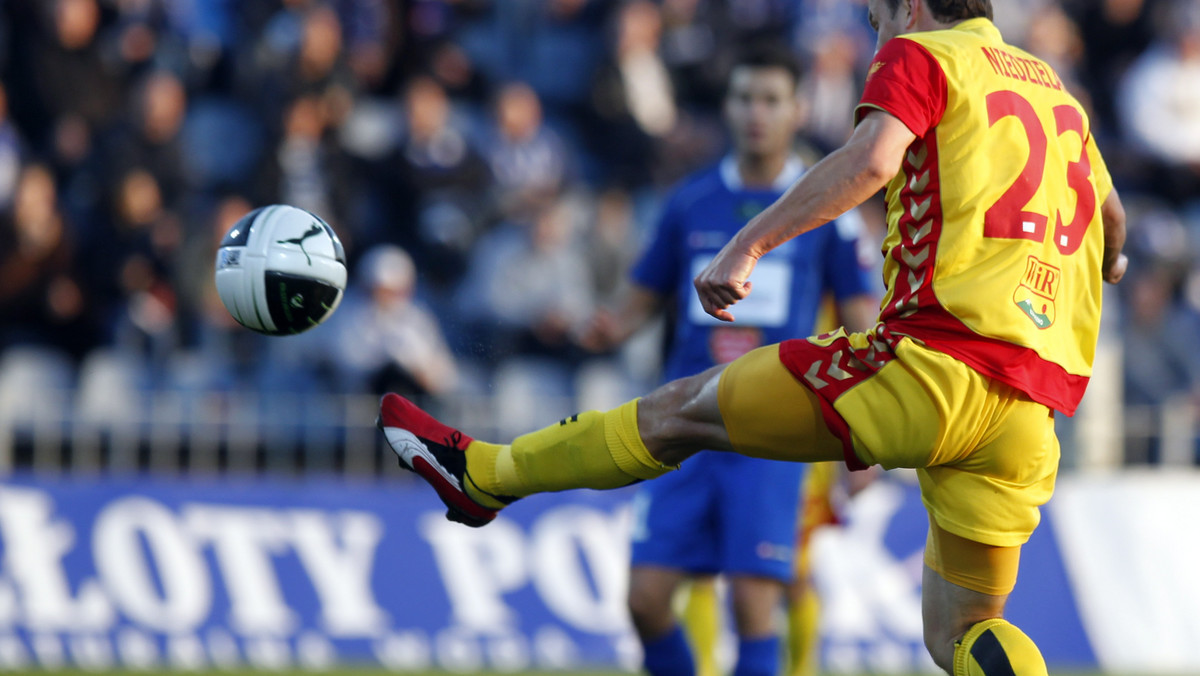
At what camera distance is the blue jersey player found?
5887 millimetres

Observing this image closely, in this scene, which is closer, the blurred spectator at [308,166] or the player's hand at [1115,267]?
the player's hand at [1115,267]

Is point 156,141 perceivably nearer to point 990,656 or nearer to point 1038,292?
point 1038,292

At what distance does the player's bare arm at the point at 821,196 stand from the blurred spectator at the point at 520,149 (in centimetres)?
702

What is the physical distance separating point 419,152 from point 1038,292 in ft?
23.8

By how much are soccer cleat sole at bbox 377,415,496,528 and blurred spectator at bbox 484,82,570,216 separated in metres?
6.44

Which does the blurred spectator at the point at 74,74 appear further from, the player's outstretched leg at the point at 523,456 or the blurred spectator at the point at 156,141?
the player's outstretched leg at the point at 523,456

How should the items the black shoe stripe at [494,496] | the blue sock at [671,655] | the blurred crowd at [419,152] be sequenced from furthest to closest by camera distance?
the blurred crowd at [419,152] → the blue sock at [671,655] → the black shoe stripe at [494,496]

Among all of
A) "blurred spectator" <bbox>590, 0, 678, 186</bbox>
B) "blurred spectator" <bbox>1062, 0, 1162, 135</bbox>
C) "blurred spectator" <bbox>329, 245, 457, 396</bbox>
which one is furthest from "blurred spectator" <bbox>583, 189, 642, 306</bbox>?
"blurred spectator" <bbox>1062, 0, 1162, 135</bbox>

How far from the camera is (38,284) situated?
31.7 ft

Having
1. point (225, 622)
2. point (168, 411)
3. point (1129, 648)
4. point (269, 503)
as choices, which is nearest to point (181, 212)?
point (168, 411)

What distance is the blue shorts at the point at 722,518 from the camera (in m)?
5.92

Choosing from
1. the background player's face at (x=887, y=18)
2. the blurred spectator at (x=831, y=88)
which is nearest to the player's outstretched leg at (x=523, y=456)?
the background player's face at (x=887, y=18)

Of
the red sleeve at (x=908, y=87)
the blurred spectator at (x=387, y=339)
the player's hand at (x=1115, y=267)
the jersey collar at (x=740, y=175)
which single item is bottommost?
the blurred spectator at (x=387, y=339)

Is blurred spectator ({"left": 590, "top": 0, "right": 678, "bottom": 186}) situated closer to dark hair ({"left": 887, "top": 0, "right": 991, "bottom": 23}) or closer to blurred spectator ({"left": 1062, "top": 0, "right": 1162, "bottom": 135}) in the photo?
blurred spectator ({"left": 1062, "top": 0, "right": 1162, "bottom": 135})
